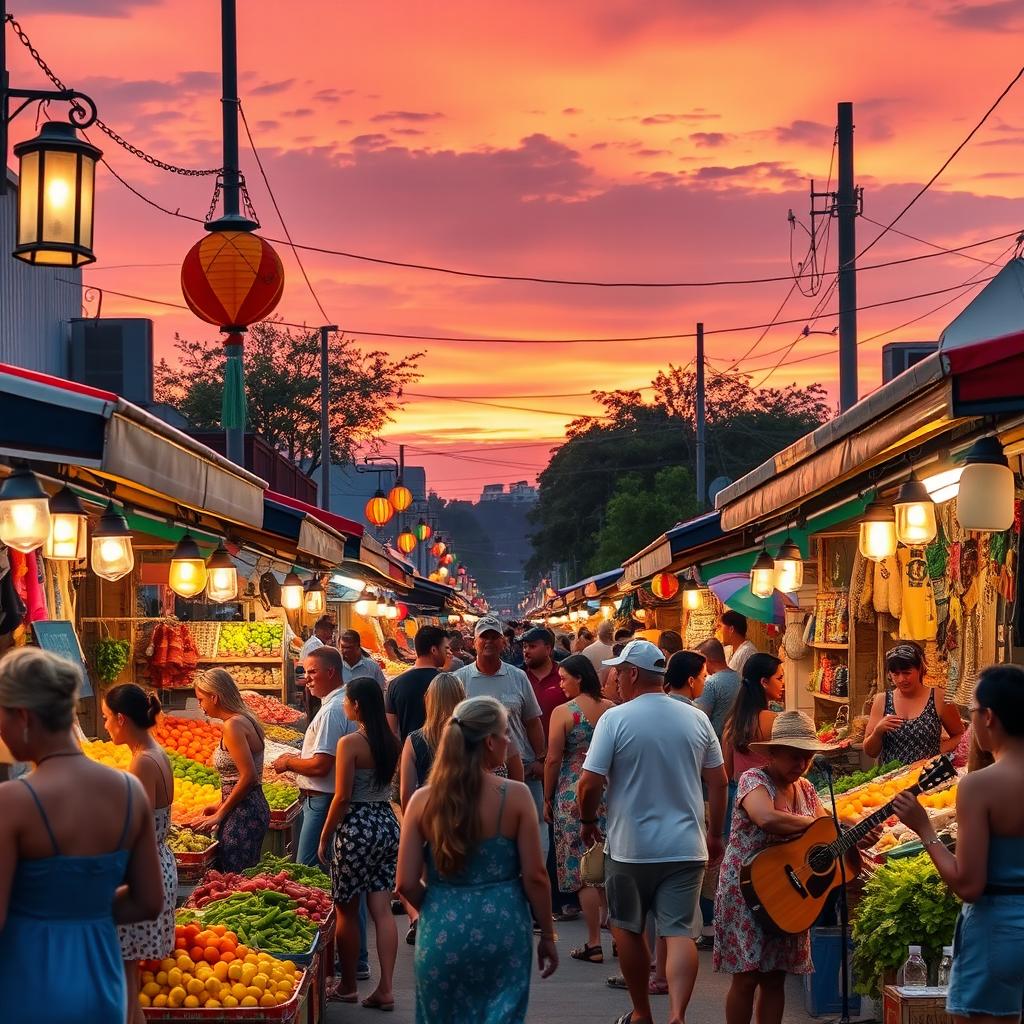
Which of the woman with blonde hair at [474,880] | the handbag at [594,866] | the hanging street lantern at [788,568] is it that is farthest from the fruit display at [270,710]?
the woman with blonde hair at [474,880]

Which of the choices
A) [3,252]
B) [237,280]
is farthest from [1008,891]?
[3,252]

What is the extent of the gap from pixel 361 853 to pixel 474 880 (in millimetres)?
3359

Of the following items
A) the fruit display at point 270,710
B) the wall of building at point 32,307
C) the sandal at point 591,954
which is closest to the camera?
the sandal at point 591,954

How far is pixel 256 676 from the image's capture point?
17859mm

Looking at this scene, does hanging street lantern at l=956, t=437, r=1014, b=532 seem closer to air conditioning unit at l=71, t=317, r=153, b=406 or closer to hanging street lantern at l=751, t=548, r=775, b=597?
hanging street lantern at l=751, t=548, r=775, b=597

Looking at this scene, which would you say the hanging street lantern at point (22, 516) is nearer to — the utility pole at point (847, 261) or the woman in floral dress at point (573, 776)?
the woman in floral dress at point (573, 776)

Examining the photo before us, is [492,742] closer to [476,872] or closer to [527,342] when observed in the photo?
[476,872]

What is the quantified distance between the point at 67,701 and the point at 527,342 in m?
35.1

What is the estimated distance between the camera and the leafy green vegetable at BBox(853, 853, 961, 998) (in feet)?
23.8

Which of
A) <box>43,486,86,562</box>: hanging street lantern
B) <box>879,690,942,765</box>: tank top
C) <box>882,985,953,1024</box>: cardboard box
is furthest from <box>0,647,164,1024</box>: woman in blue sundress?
<box>879,690,942,765</box>: tank top

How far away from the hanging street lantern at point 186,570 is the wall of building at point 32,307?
53.0 ft

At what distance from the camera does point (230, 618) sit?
20578 millimetres

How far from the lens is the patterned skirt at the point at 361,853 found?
8844 mm

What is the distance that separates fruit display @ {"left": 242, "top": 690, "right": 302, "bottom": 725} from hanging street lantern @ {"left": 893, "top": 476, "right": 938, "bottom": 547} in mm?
9216
